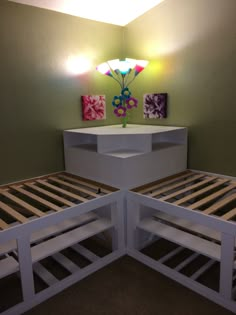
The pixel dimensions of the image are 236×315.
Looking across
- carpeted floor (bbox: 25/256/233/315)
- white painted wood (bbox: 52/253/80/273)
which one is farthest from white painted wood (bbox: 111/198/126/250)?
white painted wood (bbox: 52/253/80/273)

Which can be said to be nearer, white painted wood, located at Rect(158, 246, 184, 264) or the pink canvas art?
white painted wood, located at Rect(158, 246, 184, 264)

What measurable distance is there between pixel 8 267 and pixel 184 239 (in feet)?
3.56

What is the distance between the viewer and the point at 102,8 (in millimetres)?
2346

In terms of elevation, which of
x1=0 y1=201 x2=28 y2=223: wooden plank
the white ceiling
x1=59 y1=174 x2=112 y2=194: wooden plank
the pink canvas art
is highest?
the white ceiling

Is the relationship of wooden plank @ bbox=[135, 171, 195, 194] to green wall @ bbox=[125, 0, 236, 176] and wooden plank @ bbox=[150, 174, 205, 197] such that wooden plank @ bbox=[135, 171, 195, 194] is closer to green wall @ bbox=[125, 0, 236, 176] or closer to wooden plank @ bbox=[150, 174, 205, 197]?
wooden plank @ bbox=[150, 174, 205, 197]

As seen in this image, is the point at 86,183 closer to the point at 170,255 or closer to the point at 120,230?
the point at 120,230

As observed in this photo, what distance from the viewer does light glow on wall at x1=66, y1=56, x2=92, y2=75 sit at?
7.87ft

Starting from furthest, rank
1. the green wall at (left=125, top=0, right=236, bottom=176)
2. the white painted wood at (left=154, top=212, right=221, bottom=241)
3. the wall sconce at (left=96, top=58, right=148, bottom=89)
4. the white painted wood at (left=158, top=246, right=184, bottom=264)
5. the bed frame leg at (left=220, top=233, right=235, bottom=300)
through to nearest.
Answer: the wall sconce at (left=96, top=58, right=148, bottom=89)
the green wall at (left=125, top=0, right=236, bottom=176)
the white painted wood at (left=158, top=246, right=184, bottom=264)
the white painted wood at (left=154, top=212, right=221, bottom=241)
the bed frame leg at (left=220, top=233, right=235, bottom=300)

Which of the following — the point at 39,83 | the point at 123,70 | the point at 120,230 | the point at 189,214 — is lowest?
the point at 120,230

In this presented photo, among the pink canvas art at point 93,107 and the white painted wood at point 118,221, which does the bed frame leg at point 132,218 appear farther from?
the pink canvas art at point 93,107

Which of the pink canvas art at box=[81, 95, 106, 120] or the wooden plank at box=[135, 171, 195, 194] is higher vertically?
the pink canvas art at box=[81, 95, 106, 120]

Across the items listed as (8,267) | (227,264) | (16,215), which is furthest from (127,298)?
(16,215)

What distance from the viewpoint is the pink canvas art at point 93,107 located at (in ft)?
8.34

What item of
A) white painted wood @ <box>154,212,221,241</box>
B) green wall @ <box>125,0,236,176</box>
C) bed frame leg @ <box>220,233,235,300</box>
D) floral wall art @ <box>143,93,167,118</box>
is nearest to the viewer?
bed frame leg @ <box>220,233,235,300</box>
